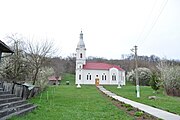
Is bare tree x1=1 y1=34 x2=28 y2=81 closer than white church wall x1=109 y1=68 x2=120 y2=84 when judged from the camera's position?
Yes

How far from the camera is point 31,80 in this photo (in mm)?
29266

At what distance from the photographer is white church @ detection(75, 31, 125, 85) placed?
69312 millimetres

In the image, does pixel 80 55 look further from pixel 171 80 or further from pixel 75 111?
pixel 75 111

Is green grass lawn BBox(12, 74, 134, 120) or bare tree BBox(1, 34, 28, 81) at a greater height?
bare tree BBox(1, 34, 28, 81)

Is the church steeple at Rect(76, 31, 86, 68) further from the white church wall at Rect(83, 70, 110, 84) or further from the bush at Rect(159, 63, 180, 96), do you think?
the bush at Rect(159, 63, 180, 96)

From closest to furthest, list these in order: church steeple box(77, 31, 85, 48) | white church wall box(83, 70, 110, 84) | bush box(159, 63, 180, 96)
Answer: bush box(159, 63, 180, 96) < white church wall box(83, 70, 110, 84) < church steeple box(77, 31, 85, 48)

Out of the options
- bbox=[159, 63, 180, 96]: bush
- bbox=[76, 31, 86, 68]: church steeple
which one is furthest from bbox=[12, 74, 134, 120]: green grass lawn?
bbox=[76, 31, 86, 68]: church steeple

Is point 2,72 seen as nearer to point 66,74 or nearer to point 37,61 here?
point 37,61

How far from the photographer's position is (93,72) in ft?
230

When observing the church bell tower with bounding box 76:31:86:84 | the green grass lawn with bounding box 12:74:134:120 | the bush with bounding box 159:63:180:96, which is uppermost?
the church bell tower with bounding box 76:31:86:84

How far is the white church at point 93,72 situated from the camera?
2729 inches

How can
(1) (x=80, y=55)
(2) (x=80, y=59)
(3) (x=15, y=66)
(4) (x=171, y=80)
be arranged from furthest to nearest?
(1) (x=80, y=55)
(2) (x=80, y=59)
(4) (x=171, y=80)
(3) (x=15, y=66)

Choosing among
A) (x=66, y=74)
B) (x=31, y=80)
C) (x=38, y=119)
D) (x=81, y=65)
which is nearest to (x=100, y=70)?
(x=81, y=65)

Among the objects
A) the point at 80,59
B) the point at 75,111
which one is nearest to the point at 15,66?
the point at 75,111
